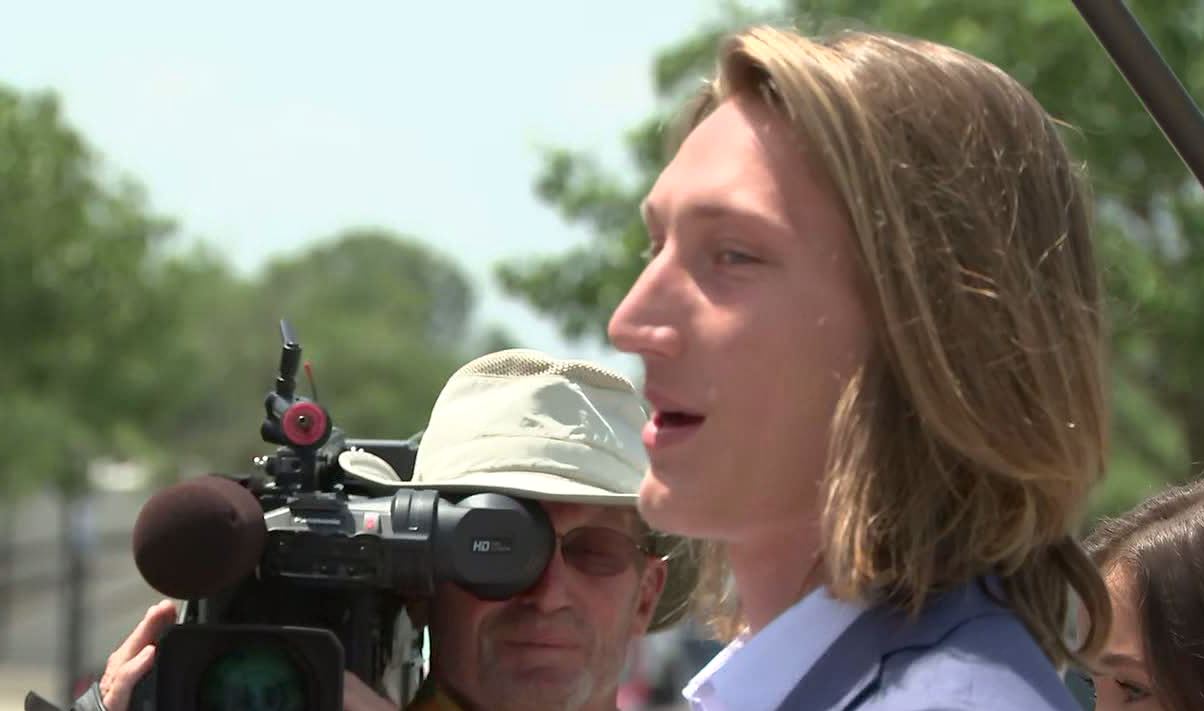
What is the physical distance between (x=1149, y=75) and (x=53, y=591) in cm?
3500

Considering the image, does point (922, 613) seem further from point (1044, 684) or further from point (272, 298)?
point (272, 298)

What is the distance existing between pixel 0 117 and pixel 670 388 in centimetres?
1969

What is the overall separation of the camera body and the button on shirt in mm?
944

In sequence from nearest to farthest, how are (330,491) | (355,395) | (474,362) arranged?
(330,491) → (474,362) → (355,395)

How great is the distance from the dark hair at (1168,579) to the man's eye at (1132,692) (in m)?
0.03

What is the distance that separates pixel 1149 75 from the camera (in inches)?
63.1

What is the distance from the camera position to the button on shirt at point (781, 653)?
55.6 inches

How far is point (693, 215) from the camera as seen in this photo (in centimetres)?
146

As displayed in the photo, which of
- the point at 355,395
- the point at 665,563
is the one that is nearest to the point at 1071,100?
the point at 665,563

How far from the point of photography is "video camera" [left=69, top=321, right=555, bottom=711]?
7.55 ft

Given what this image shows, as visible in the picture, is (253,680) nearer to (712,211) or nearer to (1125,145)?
(712,211)

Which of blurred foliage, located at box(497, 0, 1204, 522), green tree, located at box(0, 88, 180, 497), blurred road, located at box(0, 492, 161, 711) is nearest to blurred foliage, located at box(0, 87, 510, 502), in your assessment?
green tree, located at box(0, 88, 180, 497)

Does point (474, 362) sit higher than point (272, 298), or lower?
higher

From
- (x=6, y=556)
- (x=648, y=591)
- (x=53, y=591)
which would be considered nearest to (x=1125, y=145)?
(x=648, y=591)
